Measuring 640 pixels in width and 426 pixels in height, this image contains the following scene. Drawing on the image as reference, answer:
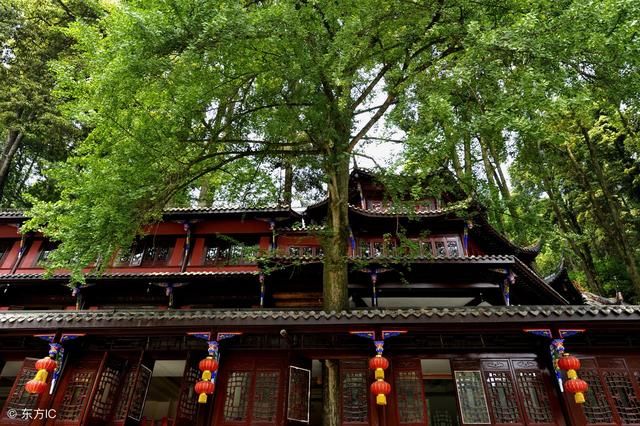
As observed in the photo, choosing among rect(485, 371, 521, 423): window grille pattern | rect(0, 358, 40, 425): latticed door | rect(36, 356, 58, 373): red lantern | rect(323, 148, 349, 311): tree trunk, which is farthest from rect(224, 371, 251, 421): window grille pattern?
rect(485, 371, 521, 423): window grille pattern

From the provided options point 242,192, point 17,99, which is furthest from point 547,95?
point 17,99

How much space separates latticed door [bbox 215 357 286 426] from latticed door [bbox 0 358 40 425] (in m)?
3.38

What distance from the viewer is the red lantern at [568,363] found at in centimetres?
645

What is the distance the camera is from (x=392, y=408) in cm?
693

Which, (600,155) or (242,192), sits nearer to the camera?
(242,192)

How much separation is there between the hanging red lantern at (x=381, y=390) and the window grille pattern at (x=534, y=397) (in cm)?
246

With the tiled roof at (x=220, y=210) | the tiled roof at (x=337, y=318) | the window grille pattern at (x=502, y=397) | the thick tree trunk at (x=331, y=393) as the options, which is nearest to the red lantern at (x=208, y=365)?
the tiled roof at (x=337, y=318)

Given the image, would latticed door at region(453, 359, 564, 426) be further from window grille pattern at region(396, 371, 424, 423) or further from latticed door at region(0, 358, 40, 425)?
latticed door at region(0, 358, 40, 425)

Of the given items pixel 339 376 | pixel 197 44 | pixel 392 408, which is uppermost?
pixel 197 44

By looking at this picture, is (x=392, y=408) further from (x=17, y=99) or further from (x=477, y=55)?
(x=17, y=99)

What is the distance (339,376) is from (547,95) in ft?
19.6

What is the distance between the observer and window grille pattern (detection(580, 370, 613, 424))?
6559mm

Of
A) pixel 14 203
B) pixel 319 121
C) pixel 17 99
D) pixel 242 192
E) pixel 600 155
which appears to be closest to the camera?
pixel 319 121

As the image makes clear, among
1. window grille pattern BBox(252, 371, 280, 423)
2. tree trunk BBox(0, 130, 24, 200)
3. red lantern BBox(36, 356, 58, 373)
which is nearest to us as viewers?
red lantern BBox(36, 356, 58, 373)
